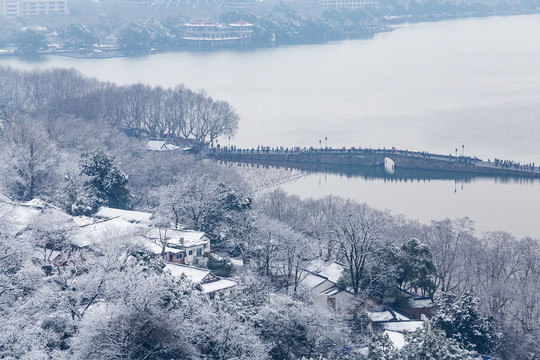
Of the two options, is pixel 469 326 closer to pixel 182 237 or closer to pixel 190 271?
pixel 190 271

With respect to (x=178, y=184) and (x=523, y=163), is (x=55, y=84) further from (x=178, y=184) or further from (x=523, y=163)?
(x=523, y=163)

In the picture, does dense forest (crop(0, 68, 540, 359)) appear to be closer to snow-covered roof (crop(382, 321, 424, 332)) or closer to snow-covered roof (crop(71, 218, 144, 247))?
snow-covered roof (crop(71, 218, 144, 247))

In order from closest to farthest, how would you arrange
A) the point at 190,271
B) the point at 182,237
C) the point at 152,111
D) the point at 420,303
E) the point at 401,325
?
the point at 401,325 < the point at 190,271 < the point at 420,303 < the point at 182,237 < the point at 152,111

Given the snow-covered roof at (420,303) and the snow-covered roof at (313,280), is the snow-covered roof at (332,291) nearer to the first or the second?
the snow-covered roof at (313,280)

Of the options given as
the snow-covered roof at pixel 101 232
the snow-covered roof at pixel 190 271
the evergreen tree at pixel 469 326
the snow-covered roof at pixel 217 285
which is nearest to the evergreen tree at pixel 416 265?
the evergreen tree at pixel 469 326

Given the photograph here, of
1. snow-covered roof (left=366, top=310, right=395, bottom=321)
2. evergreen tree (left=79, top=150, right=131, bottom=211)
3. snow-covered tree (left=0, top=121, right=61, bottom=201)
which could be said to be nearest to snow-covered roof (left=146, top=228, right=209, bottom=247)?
evergreen tree (left=79, top=150, right=131, bottom=211)

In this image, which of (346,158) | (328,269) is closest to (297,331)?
(328,269)

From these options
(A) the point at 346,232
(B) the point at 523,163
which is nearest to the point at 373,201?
(B) the point at 523,163
